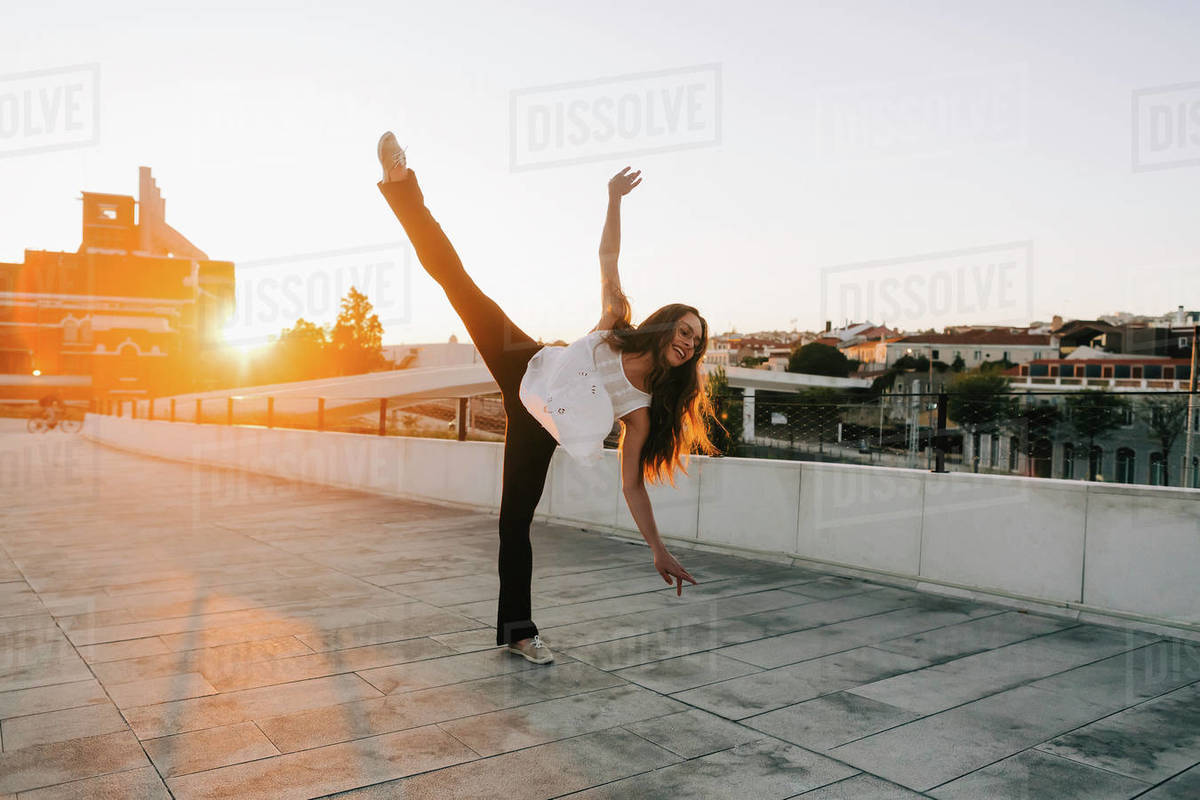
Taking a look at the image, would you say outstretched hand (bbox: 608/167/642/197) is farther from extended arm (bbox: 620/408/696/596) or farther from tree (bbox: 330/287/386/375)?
tree (bbox: 330/287/386/375)

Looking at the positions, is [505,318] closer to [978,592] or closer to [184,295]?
[978,592]

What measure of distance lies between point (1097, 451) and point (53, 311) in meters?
60.2

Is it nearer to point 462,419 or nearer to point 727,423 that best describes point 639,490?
point 727,423

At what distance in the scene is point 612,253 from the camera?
382 cm

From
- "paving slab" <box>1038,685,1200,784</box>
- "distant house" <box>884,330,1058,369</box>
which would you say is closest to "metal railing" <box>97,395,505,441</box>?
"paving slab" <box>1038,685,1200,784</box>

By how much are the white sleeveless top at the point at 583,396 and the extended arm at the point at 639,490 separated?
8 cm

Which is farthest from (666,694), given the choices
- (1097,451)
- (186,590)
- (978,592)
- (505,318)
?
(1097,451)

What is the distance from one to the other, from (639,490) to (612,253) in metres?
1.10

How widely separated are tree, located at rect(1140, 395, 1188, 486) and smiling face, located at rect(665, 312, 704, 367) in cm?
437

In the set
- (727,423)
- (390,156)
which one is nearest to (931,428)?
(727,423)

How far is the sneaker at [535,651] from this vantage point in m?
4.05

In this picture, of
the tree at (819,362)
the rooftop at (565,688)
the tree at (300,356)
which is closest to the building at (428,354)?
the tree at (300,356)

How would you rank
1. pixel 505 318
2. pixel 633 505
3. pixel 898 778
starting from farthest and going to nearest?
pixel 505 318 < pixel 633 505 < pixel 898 778

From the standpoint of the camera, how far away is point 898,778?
2820mm
